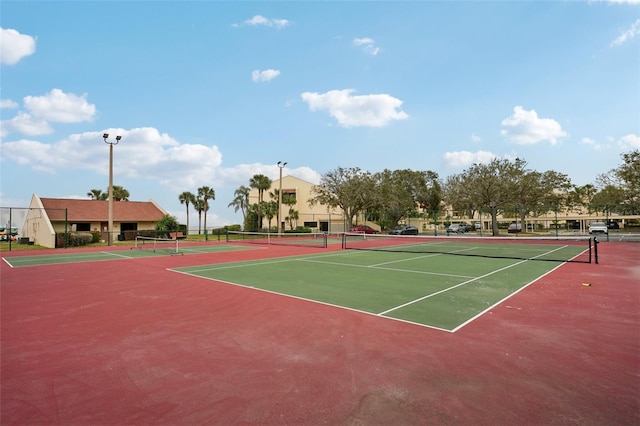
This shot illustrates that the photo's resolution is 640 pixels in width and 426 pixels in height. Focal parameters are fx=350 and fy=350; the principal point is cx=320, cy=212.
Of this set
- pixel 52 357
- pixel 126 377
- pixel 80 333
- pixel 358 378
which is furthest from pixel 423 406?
pixel 80 333

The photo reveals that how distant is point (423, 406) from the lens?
384 cm

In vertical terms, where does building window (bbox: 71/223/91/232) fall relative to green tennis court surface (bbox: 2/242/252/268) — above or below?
above

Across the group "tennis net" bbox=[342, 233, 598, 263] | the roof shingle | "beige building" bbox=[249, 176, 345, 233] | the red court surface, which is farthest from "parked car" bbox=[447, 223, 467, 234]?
the red court surface

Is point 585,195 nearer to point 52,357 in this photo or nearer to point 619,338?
point 619,338

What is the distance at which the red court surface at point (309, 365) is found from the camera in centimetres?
372

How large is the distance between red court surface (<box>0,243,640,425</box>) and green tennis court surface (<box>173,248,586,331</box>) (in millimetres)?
651

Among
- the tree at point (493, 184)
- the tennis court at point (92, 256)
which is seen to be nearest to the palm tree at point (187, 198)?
the tennis court at point (92, 256)

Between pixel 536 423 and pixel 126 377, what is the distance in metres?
4.82

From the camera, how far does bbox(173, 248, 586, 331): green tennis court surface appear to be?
308 inches

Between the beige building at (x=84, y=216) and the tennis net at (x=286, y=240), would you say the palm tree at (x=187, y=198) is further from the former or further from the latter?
the tennis net at (x=286, y=240)

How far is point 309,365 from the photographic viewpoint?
4.91 meters

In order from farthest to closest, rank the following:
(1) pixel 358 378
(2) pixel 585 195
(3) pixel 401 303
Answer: (2) pixel 585 195 < (3) pixel 401 303 < (1) pixel 358 378

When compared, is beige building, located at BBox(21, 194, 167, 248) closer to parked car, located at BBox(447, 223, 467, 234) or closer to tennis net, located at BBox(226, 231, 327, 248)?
tennis net, located at BBox(226, 231, 327, 248)

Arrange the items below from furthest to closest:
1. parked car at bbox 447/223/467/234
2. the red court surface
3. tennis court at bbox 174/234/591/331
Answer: parked car at bbox 447/223/467/234
tennis court at bbox 174/234/591/331
the red court surface
